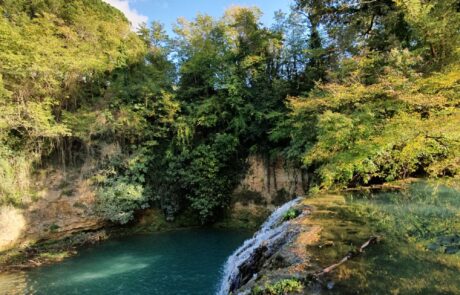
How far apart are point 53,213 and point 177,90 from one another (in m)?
8.21

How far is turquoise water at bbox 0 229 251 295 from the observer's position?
8523 mm

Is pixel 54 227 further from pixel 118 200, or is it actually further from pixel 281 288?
pixel 281 288

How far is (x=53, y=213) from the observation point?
13.4 metres

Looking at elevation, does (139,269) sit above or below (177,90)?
below

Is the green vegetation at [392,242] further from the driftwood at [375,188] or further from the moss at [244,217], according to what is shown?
the moss at [244,217]

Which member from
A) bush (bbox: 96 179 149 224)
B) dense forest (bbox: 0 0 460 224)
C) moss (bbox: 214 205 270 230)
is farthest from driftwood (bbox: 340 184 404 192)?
bush (bbox: 96 179 149 224)

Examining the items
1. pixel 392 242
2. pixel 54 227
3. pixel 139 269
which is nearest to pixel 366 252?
pixel 392 242

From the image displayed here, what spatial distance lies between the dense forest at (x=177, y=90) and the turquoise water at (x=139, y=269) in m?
2.02

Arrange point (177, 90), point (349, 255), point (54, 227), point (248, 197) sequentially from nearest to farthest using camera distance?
point (349, 255) < point (54, 227) < point (248, 197) < point (177, 90)

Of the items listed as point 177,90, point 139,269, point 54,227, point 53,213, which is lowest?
point 139,269

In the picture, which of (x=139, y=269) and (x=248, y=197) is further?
(x=248, y=197)

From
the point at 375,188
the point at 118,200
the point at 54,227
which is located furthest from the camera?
the point at 118,200

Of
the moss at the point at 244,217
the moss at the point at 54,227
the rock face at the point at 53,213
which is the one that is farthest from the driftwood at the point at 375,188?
the moss at the point at 54,227

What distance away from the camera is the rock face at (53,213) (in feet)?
40.5
